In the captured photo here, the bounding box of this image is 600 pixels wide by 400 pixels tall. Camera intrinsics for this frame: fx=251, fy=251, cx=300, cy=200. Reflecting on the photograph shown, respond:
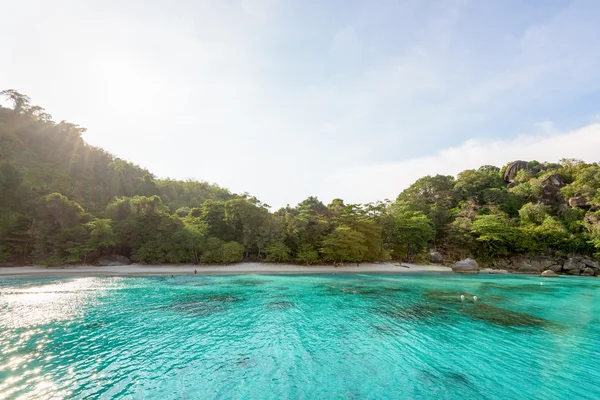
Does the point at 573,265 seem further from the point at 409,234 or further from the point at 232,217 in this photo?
the point at 232,217

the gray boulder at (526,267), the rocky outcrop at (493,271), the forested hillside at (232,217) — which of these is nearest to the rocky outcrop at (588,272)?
the forested hillside at (232,217)

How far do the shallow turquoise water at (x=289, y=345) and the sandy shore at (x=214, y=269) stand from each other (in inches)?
280

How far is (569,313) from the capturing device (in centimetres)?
1558

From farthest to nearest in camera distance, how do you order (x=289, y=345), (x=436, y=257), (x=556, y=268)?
(x=436, y=257) → (x=556, y=268) → (x=289, y=345)

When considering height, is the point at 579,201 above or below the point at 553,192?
below

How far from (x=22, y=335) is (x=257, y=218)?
23396mm

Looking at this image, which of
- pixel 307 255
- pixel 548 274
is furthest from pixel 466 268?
pixel 307 255

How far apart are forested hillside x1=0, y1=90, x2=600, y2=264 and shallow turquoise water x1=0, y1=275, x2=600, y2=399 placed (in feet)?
37.1

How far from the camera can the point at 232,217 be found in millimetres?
32750

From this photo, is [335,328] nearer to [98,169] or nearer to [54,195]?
[54,195]

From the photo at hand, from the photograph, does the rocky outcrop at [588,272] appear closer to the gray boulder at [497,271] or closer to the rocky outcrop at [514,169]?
the gray boulder at [497,271]

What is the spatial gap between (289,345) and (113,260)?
29051 mm

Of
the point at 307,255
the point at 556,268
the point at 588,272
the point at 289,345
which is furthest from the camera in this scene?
the point at 556,268

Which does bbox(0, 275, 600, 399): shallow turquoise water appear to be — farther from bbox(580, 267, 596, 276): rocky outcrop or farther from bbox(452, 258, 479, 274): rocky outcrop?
bbox(580, 267, 596, 276): rocky outcrop
